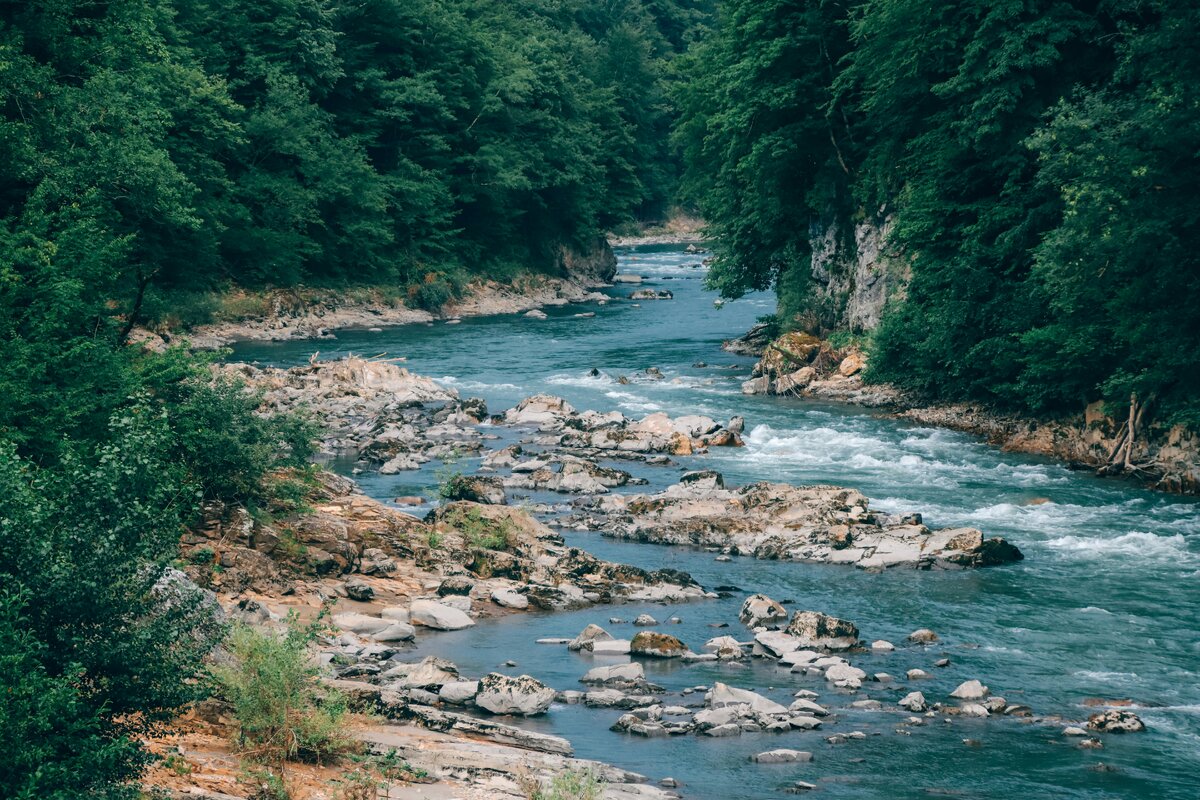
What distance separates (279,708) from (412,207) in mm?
52843

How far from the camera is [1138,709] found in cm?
1535

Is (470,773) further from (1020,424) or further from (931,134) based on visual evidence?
(931,134)

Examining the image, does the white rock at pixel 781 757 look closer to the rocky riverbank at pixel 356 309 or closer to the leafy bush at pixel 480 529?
the leafy bush at pixel 480 529

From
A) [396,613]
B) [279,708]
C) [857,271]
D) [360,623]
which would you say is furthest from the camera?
[857,271]

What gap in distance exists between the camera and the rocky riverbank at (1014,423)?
27.0 metres

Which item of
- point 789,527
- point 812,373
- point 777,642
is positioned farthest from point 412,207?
point 777,642

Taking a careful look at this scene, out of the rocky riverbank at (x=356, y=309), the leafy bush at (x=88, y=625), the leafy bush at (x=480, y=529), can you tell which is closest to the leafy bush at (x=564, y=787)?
the leafy bush at (x=88, y=625)

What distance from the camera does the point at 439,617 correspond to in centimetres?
1825

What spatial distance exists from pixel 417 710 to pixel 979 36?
25.1 meters

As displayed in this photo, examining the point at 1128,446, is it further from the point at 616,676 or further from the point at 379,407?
the point at 379,407

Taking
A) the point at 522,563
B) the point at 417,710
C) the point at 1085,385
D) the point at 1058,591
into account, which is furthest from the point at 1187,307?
the point at 417,710

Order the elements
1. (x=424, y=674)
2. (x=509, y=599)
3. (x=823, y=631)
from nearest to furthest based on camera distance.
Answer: (x=424, y=674) → (x=823, y=631) → (x=509, y=599)

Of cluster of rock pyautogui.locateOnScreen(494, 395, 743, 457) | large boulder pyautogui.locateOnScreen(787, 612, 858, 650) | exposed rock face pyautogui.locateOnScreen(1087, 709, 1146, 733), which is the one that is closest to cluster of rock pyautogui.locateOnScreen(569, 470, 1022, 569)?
large boulder pyautogui.locateOnScreen(787, 612, 858, 650)

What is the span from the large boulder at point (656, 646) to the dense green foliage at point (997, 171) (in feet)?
46.8
